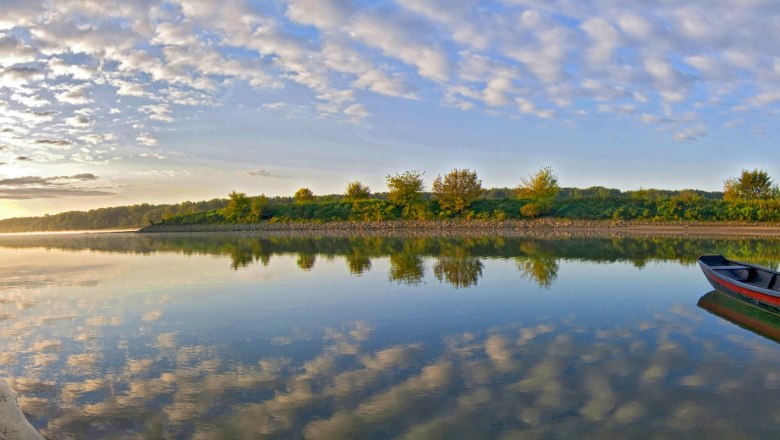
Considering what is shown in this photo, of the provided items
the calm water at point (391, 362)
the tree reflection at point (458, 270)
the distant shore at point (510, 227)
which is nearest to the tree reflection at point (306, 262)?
the tree reflection at point (458, 270)

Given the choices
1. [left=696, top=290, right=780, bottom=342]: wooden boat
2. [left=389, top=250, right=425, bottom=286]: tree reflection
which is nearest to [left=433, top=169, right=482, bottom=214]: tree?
[left=389, top=250, right=425, bottom=286]: tree reflection

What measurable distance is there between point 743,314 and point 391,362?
1204 cm

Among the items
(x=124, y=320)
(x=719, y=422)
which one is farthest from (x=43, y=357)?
(x=719, y=422)

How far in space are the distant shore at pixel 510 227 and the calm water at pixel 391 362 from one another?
53033 mm

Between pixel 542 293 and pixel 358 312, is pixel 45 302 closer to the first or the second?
pixel 358 312

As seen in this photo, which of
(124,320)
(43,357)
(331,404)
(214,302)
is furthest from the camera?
(214,302)

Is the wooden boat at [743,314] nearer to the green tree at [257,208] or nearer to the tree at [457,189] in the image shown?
the tree at [457,189]

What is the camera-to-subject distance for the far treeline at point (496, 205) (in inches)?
3081

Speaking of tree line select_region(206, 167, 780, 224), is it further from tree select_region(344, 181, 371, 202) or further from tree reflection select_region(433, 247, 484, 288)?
tree reflection select_region(433, 247, 484, 288)

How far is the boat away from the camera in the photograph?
50.4 feet

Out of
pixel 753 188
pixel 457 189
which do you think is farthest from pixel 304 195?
pixel 753 188

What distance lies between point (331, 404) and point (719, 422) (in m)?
6.00

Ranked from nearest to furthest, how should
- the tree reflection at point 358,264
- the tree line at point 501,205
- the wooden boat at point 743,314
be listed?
1. the wooden boat at point 743,314
2. the tree reflection at point 358,264
3. the tree line at point 501,205

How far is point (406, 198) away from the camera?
102 metres
